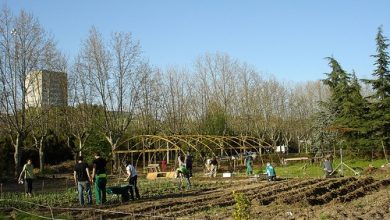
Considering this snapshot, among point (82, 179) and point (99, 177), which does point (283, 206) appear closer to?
point (99, 177)

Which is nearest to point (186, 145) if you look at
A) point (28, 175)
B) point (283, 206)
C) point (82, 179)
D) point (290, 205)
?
point (28, 175)

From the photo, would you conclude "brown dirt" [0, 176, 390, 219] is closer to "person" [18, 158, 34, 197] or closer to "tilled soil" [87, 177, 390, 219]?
"tilled soil" [87, 177, 390, 219]

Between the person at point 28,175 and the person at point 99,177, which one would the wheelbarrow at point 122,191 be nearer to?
the person at point 99,177

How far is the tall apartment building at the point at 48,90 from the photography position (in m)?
35.9

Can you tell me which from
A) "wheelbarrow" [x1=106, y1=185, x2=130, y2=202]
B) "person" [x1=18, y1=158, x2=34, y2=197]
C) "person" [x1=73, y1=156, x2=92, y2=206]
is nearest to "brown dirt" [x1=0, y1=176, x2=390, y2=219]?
"wheelbarrow" [x1=106, y1=185, x2=130, y2=202]

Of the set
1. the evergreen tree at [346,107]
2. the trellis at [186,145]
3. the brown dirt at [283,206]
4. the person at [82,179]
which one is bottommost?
the brown dirt at [283,206]

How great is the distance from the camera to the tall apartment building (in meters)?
35.9

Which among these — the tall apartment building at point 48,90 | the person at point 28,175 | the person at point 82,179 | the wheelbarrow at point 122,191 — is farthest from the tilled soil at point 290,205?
the tall apartment building at point 48,90

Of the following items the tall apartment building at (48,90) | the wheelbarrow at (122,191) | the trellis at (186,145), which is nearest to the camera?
the wheelbarrow at (122,191)

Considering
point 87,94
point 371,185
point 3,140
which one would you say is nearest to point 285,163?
point 87,94

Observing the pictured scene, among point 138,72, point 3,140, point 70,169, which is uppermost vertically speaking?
point 138,72

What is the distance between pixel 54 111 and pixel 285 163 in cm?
1997

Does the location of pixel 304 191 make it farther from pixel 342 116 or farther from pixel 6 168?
pixel 6 168

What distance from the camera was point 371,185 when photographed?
16.7m
